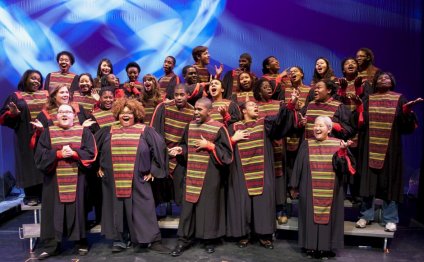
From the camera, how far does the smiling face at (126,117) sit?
15.9ft

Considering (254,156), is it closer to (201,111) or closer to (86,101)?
(201,111)

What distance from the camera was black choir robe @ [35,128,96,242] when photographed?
470cm

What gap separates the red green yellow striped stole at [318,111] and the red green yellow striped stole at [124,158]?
1.90 m

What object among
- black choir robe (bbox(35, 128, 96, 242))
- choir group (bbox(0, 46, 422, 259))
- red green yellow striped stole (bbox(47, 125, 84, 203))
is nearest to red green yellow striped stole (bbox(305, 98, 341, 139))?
choir group (bbox(0, 46, 422, 259))

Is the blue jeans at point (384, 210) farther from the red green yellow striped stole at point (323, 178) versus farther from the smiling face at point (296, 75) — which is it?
the smiling face at point (296, 75)

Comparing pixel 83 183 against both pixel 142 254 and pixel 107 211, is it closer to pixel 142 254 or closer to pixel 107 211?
pixel 107 211

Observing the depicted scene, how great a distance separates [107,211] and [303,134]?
2.36 metres

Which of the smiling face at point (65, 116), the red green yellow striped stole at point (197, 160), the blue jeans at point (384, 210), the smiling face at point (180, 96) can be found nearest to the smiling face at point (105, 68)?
the smiling face at point (180, 96)

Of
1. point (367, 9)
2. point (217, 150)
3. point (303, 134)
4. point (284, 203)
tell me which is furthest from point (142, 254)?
point (367, 9)

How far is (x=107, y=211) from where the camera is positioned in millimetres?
4863

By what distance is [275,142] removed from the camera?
17.3 ft

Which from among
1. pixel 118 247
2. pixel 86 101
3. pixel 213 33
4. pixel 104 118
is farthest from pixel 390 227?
pixel 213 33

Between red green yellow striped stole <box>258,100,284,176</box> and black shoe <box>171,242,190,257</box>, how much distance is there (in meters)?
1.30

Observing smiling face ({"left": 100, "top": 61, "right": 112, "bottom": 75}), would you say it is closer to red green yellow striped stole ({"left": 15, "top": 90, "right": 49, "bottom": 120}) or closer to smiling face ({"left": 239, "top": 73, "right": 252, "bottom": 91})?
red green yellow striped stole ({"left": 15, "top": 90, "right": 49, "bottom": 120})
